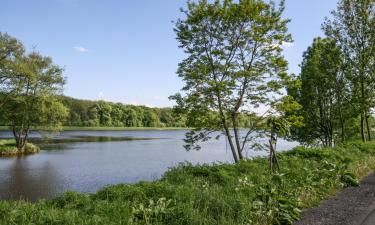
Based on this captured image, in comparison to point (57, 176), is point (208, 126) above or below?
above

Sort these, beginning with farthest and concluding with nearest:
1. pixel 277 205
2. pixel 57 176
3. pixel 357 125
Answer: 1. pixel 357 125
2. pixel 57 176
3. pixel 277 205

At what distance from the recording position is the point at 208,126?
61.4 feet

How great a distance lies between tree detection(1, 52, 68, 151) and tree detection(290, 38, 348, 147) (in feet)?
102

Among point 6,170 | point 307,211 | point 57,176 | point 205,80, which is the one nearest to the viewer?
point 307,211

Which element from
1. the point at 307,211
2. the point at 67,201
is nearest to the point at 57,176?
the point at 67,201

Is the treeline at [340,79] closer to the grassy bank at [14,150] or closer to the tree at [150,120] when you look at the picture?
the grassy bank at [14,150]

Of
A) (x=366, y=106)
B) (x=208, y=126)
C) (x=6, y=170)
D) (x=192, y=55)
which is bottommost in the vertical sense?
(x=6, y=170)

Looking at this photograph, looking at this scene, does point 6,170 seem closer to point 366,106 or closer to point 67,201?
point 67,201

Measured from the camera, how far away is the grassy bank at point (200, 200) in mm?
5805

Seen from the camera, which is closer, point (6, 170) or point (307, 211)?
point (307, 211)

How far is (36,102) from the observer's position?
1800 inches

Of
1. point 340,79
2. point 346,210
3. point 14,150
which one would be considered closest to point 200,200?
point 346,210

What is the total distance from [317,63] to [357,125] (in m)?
10.1

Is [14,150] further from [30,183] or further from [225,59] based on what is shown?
[225,59]
